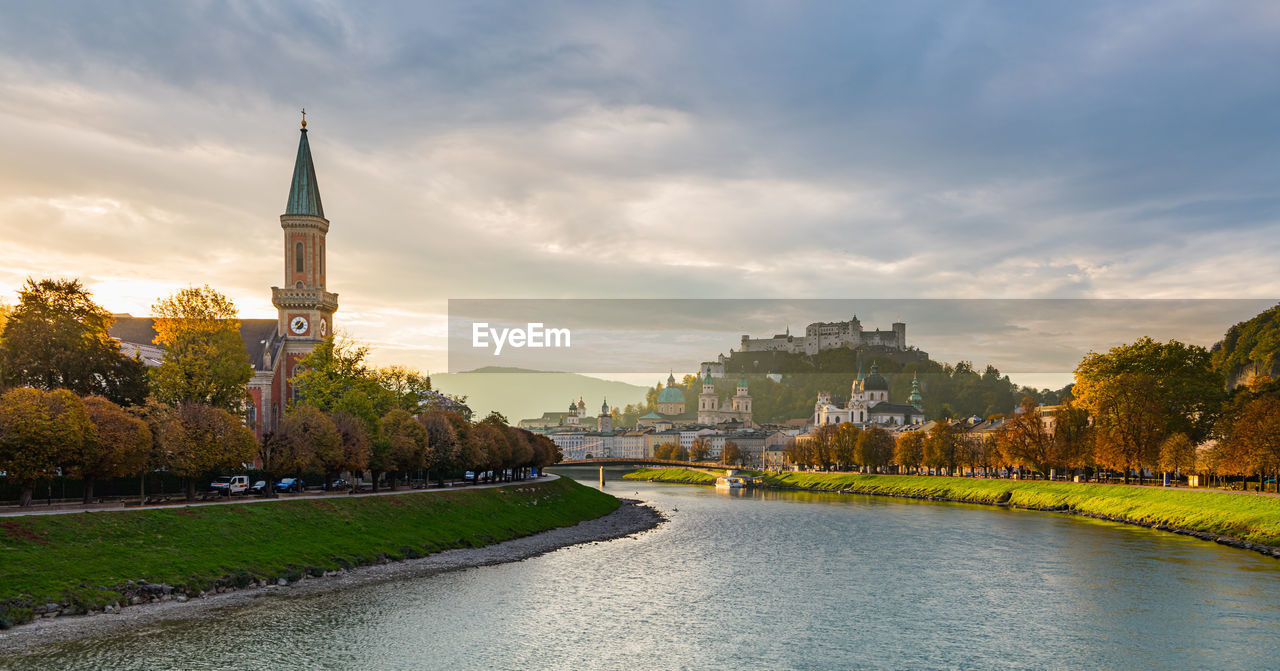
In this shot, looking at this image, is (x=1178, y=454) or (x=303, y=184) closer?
(x=1178, y=454)

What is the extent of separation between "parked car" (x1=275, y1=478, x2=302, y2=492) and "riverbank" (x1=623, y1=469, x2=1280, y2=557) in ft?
223

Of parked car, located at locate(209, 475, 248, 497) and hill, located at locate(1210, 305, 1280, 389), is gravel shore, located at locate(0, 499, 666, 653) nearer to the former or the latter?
parked car, located at locate(209, 475, 248, 497)

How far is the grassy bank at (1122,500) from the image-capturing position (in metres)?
72.9

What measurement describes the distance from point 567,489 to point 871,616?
72.0m

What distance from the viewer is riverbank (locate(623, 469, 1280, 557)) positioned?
2815 inches

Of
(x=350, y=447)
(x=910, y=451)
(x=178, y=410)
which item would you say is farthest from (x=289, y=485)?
(x=910, y=451)

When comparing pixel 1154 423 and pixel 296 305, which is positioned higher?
pixel 296 305

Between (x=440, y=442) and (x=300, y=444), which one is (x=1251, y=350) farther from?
(x=300, y=444)

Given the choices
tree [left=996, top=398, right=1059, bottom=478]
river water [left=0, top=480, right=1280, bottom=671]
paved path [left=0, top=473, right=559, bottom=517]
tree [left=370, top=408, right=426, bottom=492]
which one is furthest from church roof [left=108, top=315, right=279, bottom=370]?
tree [left=996, top=398, right=1059, bottom=478]

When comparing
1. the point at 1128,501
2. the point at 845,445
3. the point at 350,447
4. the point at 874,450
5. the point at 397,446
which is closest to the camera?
the point at 350,447

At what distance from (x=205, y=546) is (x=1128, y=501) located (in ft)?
275

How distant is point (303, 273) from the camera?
105000 millimetres

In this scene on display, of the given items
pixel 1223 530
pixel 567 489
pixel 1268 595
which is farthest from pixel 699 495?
pixel 1268 595

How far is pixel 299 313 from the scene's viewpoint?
4107 inches
